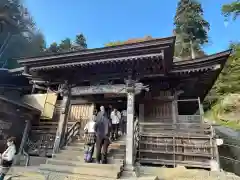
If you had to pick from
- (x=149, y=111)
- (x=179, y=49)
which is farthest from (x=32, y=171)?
(x=179, y=49)

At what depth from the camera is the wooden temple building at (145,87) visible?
25.1ft

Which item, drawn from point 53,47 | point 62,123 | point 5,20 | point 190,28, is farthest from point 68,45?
point 62,123

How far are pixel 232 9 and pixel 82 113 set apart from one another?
57.6ft

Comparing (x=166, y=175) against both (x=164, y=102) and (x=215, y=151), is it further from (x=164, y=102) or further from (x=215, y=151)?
(x=164, y=102)

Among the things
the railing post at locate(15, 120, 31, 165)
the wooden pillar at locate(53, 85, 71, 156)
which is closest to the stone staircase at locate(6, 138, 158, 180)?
the wooden pillar at locate(53, 85, 71, 156)

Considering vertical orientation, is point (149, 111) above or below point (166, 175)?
above

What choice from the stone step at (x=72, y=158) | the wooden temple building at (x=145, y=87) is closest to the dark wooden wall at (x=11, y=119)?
the wooden temple building at (x=145, y=87)

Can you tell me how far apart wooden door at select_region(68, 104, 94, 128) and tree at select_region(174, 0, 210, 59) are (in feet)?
71.0

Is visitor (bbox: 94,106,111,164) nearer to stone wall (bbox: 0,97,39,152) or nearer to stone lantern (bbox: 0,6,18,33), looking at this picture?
stone wall (bbox: 0,97,39,152)

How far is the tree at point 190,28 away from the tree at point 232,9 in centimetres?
940

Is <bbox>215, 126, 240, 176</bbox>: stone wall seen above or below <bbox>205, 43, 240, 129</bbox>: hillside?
below

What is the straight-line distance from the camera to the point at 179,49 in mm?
30688

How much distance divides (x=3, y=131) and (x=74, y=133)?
4.12 metres

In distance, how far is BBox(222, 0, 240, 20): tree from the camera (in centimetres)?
1780
